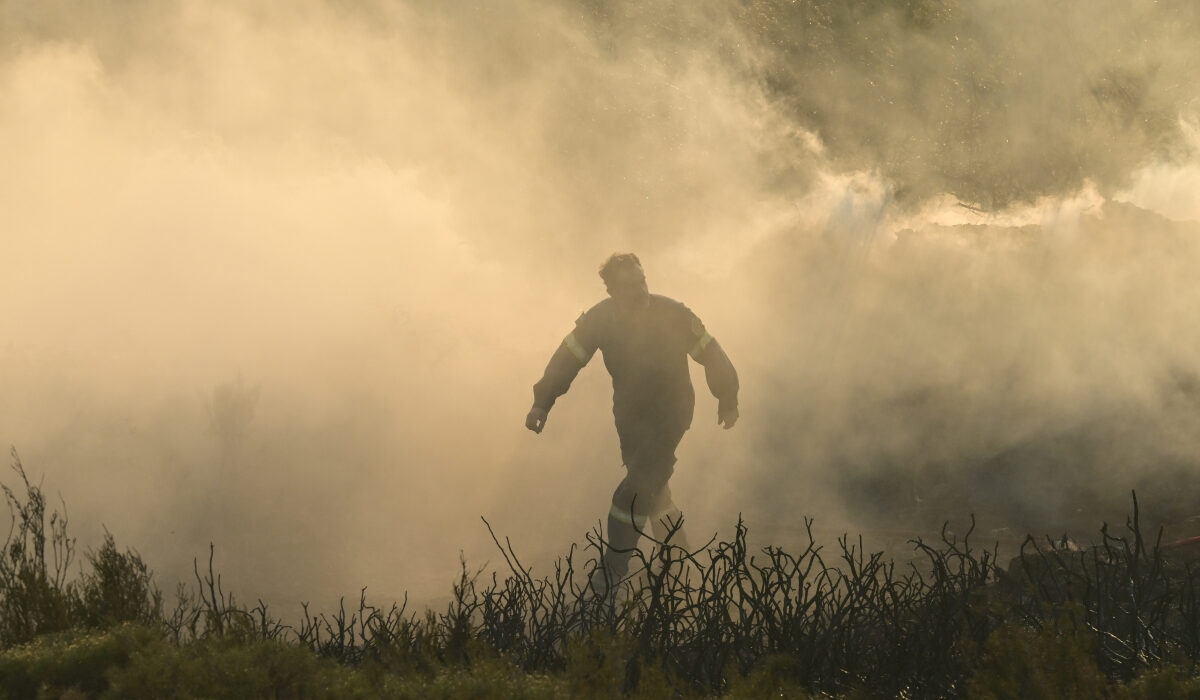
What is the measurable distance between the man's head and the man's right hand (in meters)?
0.74

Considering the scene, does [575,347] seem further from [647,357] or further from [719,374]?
[719,374]

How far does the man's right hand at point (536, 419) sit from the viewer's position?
759cm

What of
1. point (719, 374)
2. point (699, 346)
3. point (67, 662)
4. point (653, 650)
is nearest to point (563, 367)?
point (699, 346)

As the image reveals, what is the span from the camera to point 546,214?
69.9ft

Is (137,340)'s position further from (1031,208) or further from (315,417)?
(1031,208)

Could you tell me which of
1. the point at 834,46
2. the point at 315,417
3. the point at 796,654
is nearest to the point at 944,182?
the point at 834,46

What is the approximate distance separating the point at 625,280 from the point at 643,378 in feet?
2.09

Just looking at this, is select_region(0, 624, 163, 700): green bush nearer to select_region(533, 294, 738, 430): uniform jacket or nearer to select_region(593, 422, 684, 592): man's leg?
select_region(533, 294, 738, 430): uniform jacket

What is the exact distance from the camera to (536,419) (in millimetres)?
7648

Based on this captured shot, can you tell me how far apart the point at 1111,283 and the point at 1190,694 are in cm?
1091

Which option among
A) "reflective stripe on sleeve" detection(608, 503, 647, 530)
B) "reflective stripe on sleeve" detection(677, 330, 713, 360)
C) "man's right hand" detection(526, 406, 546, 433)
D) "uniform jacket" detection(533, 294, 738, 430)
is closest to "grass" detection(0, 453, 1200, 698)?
"man's right hand" detection(526, 406, 546, 433)

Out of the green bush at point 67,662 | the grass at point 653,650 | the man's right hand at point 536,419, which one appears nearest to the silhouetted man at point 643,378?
the man's right hand at point 536,419

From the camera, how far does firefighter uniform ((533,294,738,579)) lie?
7.74 m

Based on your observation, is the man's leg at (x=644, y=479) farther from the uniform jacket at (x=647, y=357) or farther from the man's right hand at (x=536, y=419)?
the man's right hand at (x=536, y=419)
